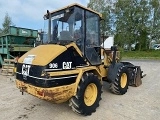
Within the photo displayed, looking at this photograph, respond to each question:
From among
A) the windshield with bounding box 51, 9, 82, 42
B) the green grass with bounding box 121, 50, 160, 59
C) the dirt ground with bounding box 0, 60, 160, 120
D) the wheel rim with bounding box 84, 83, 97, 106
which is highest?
the windshield with bounding box 51, 9, 82, 42

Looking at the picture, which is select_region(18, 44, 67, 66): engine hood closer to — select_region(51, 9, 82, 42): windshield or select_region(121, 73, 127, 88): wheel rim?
select_region(51, 9, 82, 42): windshield

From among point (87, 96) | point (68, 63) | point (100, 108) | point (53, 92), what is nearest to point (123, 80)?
point (100, 108)

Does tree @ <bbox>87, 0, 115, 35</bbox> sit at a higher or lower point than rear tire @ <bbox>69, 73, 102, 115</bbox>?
higher

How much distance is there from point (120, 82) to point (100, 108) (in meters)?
1.37

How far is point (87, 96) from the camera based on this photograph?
14.6 ft

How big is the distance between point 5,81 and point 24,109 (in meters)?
3.76

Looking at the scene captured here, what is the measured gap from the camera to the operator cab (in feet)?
14.2

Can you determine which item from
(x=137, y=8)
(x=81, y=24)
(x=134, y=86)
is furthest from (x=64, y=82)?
(x=137, y=8)

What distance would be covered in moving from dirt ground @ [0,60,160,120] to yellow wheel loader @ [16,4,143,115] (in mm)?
397

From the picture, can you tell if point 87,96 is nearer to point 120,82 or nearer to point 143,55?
point 120,82

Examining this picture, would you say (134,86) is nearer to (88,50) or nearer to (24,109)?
(88,50)

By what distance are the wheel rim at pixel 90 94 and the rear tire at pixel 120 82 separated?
3.97 feet

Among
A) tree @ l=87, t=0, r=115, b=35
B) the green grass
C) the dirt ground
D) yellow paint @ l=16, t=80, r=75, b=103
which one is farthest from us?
tree @ l=87, t=0, r=115, b=35

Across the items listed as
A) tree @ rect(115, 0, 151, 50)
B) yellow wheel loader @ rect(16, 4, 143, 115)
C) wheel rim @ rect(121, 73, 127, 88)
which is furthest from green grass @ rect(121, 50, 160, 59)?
yellow wheel loader @ rect(16, 4, 143, 115)
